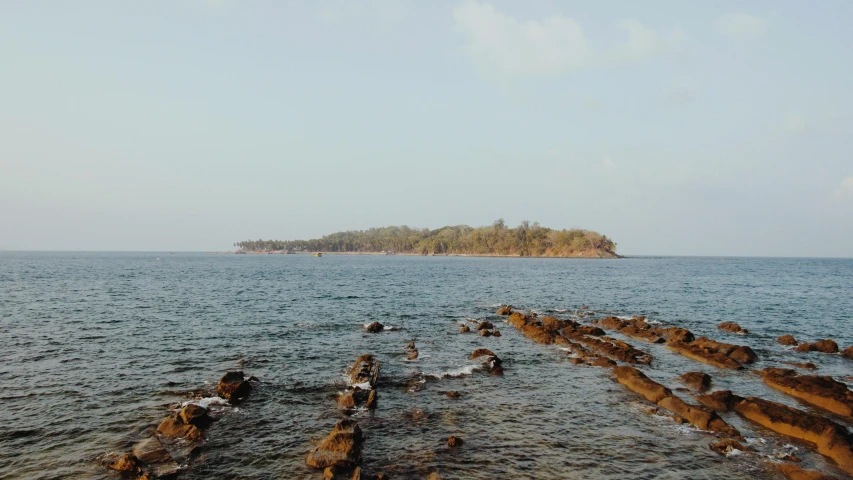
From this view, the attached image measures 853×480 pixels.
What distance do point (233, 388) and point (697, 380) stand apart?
88.4 ft

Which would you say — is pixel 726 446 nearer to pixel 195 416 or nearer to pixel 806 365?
pixel 806 365

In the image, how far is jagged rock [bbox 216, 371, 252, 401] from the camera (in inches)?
922

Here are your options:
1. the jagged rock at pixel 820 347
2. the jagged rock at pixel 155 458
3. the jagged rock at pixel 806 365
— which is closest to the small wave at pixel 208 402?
the jagged rock at pixel 155 458

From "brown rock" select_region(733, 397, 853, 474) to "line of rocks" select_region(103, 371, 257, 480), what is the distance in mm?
25599

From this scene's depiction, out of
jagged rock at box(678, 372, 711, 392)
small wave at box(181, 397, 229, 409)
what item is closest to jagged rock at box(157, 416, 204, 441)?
small wave at box(181, 397, 229, 409)

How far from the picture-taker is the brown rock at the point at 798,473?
15934mm

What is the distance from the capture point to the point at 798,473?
1630 centimetres

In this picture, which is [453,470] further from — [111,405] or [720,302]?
[720,302]

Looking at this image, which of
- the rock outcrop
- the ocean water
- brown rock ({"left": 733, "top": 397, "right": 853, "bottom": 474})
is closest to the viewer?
the ocean water

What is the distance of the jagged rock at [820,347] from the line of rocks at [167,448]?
43856 mm

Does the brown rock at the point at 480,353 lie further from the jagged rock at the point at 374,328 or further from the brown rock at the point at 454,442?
the brown rock at the point at 454,442

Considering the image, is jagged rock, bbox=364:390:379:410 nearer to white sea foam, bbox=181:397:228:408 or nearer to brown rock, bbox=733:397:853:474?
white sea foam, bbox=181:397:228:408

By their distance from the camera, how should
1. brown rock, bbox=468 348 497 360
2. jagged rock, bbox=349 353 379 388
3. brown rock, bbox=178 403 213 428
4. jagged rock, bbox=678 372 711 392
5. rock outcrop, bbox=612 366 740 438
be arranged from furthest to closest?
brown rock, bbox=468 348 497 360, jagged rock, bbox=349 353 379 388, jagged rock, bbox=678 372 711 392, rock outcrop, bbox=612 366 740 438, brown rock, bbox=178 403 213 428

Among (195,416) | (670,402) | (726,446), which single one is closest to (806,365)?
(670,402)
